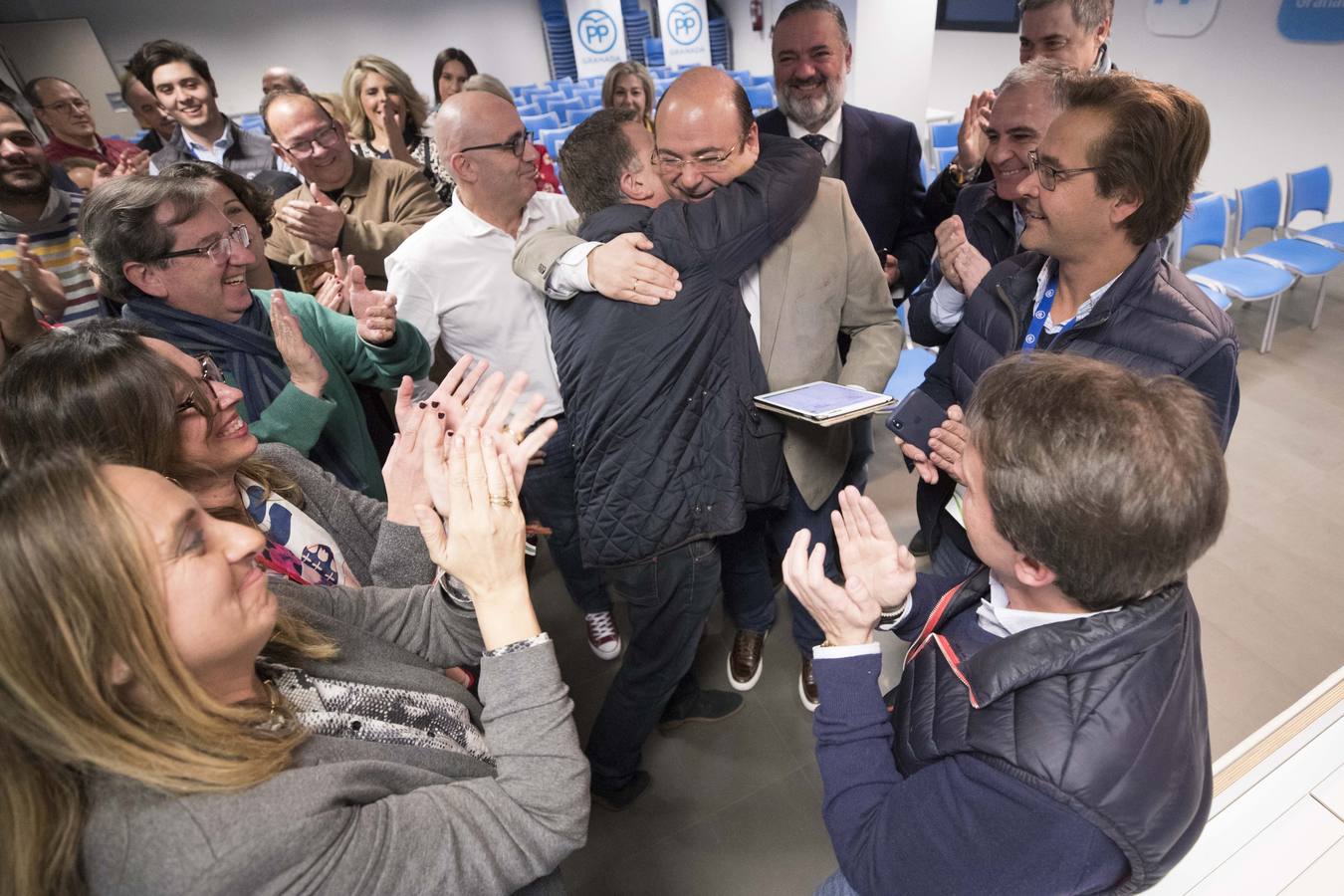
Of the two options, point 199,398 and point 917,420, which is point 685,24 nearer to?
point 917,420

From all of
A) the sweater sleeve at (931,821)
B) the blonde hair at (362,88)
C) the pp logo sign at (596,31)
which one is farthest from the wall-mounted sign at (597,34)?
the sweater sleeve at (931,821)

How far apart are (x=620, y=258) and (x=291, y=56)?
16.2m

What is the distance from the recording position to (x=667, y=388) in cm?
160

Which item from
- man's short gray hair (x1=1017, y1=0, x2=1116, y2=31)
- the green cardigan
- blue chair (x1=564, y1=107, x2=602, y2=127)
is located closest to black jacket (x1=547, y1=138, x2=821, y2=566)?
the green cardigan

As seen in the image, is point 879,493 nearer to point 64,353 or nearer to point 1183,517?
point 1183,517

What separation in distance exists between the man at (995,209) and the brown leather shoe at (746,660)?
1.28 metres

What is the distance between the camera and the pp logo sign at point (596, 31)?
11758 mm

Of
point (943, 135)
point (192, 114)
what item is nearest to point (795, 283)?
point (192, 114)

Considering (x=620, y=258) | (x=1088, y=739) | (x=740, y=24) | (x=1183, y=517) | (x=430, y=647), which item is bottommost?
(x=430, y=647)

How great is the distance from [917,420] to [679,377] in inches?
26.7

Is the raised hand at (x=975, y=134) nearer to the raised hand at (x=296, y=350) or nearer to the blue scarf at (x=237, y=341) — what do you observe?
the raised hand at (x=296, y=350)

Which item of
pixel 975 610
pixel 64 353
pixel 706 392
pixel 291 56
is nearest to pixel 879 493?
pixel 706 392

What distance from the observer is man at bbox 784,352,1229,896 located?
81 cm

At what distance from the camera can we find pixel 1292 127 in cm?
524
